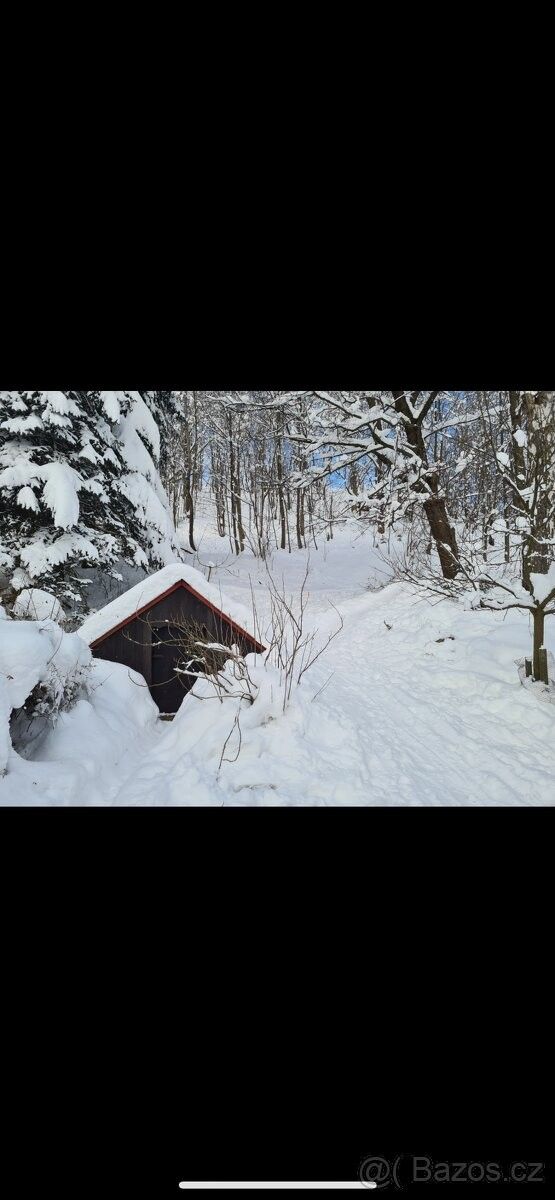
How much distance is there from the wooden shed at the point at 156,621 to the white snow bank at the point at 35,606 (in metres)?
0.62

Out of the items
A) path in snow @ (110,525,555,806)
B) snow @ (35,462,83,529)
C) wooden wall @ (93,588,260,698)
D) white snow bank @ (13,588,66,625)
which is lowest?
path in snow @ (110,525,555,806)

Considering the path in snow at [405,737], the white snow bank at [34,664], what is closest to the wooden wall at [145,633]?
the path in snow at [405,737]

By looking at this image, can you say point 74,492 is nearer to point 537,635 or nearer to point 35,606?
point 35,606

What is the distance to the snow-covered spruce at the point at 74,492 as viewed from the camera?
5543 mm

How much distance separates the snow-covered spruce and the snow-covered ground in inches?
75.9

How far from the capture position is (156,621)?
4.85 m

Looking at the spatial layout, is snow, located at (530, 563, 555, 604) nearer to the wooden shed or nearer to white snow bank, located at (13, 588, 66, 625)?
the wooden shed

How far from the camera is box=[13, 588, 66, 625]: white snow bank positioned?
3.95 metres

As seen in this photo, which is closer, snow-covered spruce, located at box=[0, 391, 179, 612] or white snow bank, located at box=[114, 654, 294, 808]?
white snow bank, located at box=[114, 654, 294, 808]

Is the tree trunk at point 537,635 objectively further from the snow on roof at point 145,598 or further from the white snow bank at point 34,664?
the white snow bank at point 34,664
